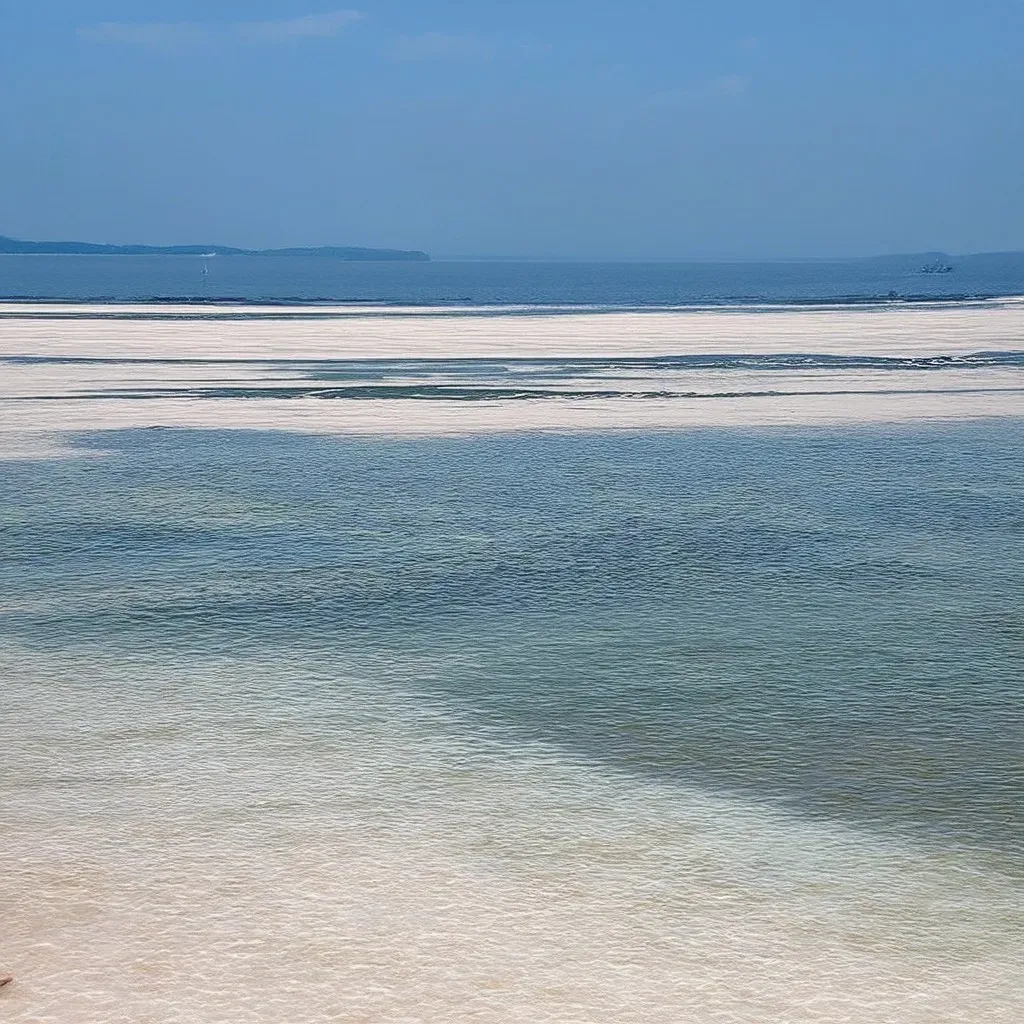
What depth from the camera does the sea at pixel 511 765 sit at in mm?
3316

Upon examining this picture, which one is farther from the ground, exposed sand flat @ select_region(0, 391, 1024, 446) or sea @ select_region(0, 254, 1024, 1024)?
exposed sand flat @ select_region(0, 391, 1024, 446)

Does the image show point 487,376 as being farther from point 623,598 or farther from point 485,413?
point 623,598

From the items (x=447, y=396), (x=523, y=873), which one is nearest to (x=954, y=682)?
(x=523, y=873)

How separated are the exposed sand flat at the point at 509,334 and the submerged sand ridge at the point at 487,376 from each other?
3.6 inches

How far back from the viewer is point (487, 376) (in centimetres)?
2167

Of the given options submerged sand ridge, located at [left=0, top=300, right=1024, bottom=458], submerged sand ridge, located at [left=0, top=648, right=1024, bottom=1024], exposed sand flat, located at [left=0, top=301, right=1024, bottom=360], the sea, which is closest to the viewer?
submerged sand ridge, located at [left=0, top=648, right=1024, bottom=1024]

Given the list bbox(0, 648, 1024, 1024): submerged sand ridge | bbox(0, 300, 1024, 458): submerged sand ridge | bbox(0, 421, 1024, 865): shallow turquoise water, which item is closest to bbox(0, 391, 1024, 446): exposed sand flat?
bbox(0, 300, 1024, 458): submerged sand ridge

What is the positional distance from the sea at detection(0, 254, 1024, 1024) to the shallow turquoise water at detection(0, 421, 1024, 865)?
0.03m

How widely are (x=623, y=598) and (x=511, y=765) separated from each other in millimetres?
2483

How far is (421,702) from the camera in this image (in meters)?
5.47

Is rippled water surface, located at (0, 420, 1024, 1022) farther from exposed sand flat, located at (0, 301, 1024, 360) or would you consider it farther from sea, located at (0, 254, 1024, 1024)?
exposed sand flat, located at (0, 301, 1024, 360)

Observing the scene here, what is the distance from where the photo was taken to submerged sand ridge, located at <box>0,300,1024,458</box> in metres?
15.9

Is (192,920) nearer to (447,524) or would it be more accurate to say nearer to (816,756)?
(816,756)

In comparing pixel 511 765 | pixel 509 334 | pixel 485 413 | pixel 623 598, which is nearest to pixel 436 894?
pixel 511 765
